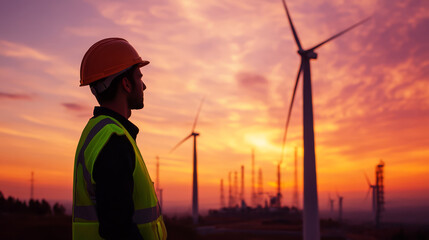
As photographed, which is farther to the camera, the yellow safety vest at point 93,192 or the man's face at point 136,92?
the man's face at point 136,92

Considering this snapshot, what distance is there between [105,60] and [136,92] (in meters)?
0.30

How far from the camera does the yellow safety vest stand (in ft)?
8.25

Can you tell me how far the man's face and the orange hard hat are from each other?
0.09 m

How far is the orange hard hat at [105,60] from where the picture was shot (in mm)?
2840

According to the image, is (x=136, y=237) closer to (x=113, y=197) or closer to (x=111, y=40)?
(x=113, y=197)

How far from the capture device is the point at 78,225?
8.50 feet

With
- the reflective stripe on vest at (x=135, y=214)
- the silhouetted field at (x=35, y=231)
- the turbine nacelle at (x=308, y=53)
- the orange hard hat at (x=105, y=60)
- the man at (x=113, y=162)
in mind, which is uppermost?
the turbine nacelle at (x=308, y=53)

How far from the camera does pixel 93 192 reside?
253cm

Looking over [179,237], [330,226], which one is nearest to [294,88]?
[179,237]

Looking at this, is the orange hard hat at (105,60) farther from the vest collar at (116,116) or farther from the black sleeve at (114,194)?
the black sleeve at (114,194)

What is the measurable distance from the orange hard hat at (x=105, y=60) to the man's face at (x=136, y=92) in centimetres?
9

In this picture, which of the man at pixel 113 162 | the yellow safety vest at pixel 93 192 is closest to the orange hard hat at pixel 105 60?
the man at pixel 113 162

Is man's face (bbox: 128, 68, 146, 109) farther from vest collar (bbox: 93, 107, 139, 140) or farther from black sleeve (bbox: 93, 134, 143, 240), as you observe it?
black sleeve (bbox: 93, 134, 143, 240)

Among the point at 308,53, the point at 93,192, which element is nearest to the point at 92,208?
the point at 93,192
